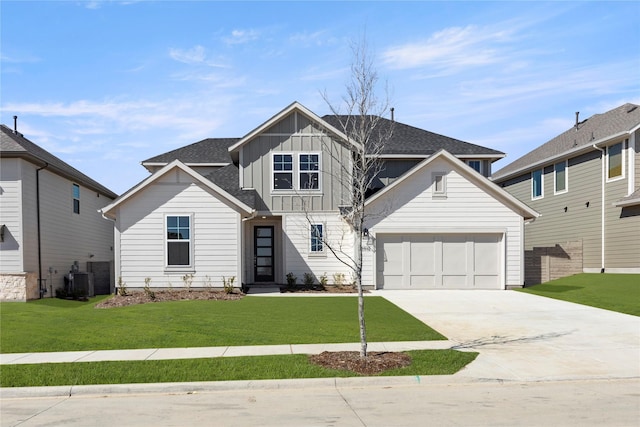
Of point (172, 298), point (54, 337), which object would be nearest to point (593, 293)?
point (172, 298)

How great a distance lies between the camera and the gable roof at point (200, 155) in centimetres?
2584

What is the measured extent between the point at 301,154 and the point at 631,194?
46.7ft

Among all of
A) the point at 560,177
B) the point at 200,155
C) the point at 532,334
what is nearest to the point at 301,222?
the point at 200,155

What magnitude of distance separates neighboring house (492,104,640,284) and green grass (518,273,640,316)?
Answer: 3.55 ft

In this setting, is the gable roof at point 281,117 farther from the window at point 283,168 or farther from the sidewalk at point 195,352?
the sidewalk at point 195,352

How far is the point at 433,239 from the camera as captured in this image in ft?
69.2

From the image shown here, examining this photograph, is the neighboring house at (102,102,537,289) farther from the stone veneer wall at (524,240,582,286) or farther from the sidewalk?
the sidewalk

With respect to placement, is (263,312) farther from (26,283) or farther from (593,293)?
(593,293)

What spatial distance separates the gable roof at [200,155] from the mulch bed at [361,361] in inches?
696

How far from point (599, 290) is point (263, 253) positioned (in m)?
13.5

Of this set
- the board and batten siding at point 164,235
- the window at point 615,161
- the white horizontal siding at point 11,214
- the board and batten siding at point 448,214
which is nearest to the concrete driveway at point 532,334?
the board and batten siding at point 448,214

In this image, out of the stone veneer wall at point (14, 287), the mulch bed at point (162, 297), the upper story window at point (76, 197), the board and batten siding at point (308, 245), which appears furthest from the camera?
the upper story window at point (76, 197)

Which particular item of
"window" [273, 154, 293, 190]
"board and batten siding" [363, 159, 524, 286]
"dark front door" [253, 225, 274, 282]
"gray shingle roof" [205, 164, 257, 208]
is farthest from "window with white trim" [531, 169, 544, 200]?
"gray shingle roof" [205, 164, 257, 208]

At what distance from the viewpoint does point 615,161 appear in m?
23.1
